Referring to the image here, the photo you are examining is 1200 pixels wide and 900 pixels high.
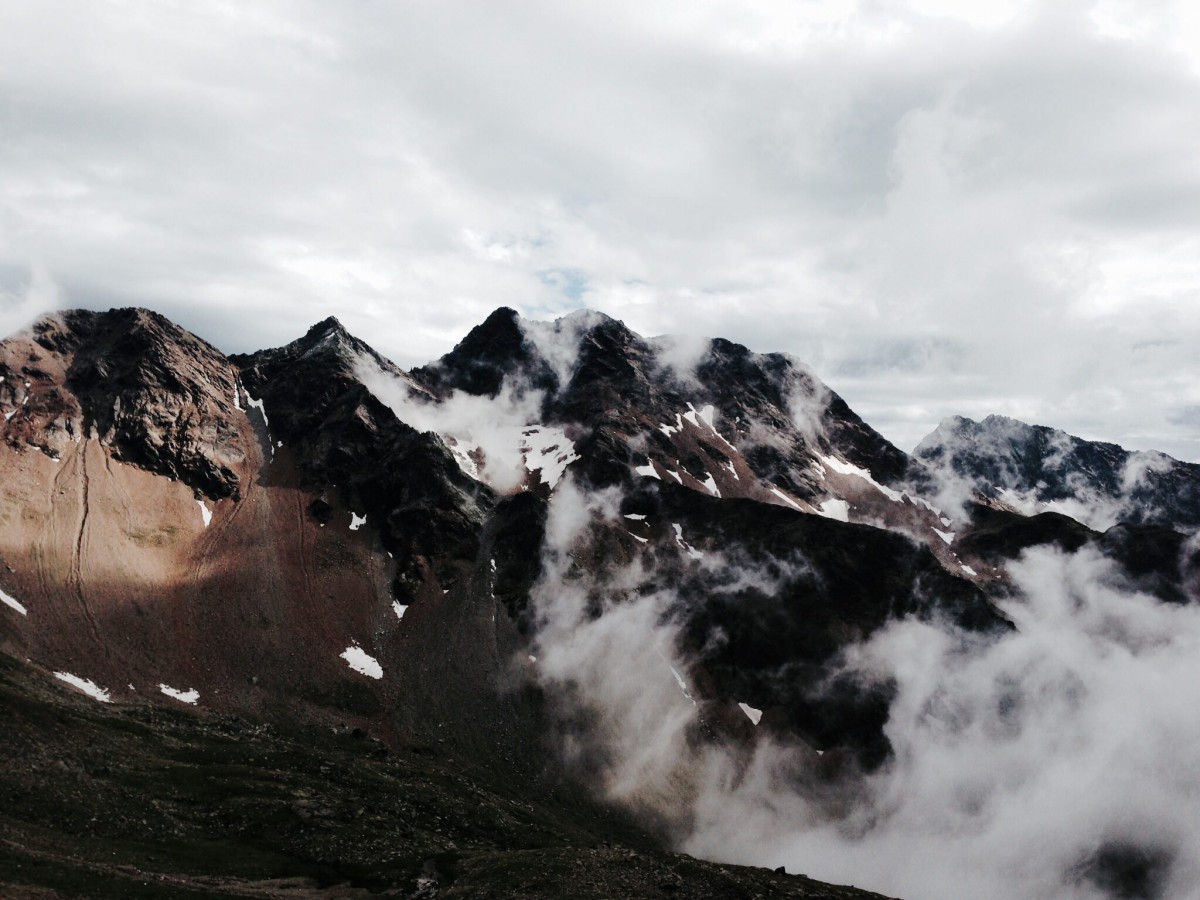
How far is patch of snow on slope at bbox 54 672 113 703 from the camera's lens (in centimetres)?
9094

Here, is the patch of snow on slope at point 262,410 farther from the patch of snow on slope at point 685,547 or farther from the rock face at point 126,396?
the patch of snow on slope at point 685,547

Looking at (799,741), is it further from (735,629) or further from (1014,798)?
(1014,798)

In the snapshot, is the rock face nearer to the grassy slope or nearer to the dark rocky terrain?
the dark rocky terrain

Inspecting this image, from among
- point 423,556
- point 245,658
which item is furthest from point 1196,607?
point 245,658

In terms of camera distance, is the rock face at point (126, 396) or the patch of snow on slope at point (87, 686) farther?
the rock face at point (126, 396)

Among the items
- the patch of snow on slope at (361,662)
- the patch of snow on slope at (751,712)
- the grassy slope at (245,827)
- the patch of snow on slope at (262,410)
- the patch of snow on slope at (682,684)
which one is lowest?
the grassy slope at (245,827)

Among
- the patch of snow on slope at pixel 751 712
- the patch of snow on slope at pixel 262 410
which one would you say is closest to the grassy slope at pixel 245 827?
the patch of snow on slope at pixel 751 712

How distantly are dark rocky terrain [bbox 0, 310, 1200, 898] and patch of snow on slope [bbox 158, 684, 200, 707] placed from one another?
51 centimetres

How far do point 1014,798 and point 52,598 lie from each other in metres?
173

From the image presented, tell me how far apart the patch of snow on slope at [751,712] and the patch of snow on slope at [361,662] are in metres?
68.4

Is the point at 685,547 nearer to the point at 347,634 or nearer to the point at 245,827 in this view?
the point at 347,634

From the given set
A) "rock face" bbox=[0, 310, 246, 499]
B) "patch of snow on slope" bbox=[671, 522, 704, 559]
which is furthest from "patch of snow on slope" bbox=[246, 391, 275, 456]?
"patch of snow on slope" bbox=[671, 522, 704, 559]

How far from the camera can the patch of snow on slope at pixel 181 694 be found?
10116 centimetres

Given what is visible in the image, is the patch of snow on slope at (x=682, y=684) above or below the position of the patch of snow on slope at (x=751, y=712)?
above
